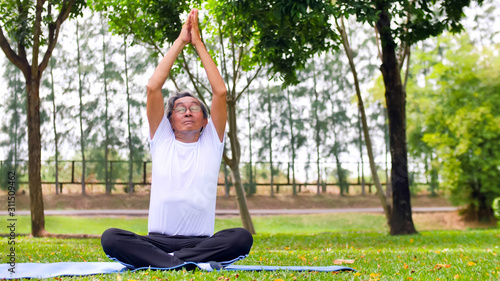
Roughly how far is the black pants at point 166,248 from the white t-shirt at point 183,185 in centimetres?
8

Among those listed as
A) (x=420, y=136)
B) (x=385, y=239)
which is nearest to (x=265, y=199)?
(x=420, y=136)

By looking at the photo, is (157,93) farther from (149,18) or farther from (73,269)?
(149,18)

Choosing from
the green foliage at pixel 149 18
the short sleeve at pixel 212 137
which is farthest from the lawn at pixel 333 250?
the green foliage at pixel 149 18

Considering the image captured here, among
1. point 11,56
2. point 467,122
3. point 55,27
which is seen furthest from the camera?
point 467,122

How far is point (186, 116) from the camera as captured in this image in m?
4.16

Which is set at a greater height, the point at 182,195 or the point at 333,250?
the point at 182,195

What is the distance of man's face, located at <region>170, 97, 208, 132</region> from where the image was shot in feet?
13.6

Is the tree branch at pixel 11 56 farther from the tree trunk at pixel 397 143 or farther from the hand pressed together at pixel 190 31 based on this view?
the hand pressed together at pixel 190 31

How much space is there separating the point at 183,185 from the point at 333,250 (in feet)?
15.3

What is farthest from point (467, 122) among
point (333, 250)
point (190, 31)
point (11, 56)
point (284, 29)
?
point (190, 31)

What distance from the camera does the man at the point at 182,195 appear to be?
3.96 metres

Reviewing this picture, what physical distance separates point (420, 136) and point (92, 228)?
18390 mm

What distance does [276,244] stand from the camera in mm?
10781

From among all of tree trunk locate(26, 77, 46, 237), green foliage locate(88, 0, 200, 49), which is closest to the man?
green foliage locate(88, 0, 200, 49)
